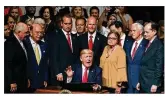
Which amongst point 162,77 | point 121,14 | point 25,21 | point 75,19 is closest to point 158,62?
point 162,77

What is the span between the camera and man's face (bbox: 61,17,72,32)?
565 cm

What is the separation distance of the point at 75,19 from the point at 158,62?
1154mm

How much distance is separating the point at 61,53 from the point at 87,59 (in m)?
0.33

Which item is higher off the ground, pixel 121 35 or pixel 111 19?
pixel 111 19

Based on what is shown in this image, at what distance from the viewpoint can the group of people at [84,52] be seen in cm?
563

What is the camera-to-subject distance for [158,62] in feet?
18.6

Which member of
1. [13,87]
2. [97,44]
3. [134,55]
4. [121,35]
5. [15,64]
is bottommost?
[13,87]

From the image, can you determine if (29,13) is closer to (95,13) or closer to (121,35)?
(95,13)

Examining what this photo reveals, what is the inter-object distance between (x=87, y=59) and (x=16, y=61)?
0.87 meters

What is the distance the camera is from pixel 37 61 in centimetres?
Answer: 565

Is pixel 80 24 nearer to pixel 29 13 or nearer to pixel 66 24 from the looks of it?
pixel 66 24

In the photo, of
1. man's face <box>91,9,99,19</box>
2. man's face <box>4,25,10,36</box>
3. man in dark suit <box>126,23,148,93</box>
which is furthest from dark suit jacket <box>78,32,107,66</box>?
man's face <box>4,25,10,36</box>

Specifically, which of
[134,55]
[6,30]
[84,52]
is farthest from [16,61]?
[134,55]
